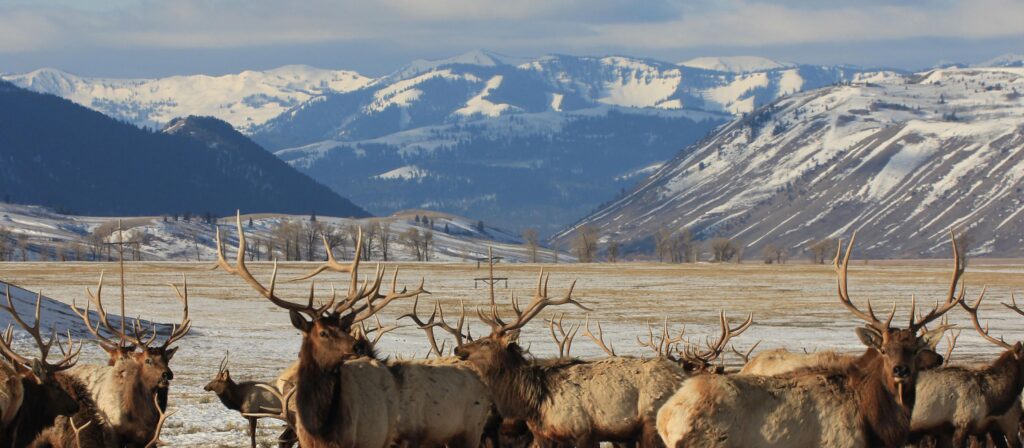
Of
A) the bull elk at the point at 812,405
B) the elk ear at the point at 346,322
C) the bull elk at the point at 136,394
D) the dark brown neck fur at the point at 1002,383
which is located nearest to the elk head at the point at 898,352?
the bull elk at the point at 812,405

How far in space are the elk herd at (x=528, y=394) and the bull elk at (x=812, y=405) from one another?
16 millimetres

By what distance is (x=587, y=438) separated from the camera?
57.6ft

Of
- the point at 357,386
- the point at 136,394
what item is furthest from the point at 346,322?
the point at 136,394

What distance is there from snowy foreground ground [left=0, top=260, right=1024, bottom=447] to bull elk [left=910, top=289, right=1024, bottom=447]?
163cm

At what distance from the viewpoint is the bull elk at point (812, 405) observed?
14555 mm

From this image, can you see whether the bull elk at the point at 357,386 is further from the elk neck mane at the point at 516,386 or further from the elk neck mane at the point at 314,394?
the elk neck mane at the point at 516,386

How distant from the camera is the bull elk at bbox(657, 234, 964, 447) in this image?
47.8 ft

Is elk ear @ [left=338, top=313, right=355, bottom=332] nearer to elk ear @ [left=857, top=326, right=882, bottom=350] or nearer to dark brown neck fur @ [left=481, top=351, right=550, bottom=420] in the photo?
dark brown neck fur @ [left=481, top=351, right=550, bottom=420]

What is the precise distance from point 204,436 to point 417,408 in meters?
5.83

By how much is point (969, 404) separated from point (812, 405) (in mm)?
5283

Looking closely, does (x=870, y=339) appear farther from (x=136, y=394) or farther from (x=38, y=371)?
(x=38, y=371)

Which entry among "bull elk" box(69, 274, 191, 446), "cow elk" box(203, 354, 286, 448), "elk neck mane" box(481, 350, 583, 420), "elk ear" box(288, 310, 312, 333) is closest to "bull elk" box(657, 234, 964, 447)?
"elk neck mane" box(481, 350, 583, 420)

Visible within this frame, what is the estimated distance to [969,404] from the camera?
19188mm

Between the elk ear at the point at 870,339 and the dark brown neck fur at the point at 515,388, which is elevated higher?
the elk ear at the point at 870,339
